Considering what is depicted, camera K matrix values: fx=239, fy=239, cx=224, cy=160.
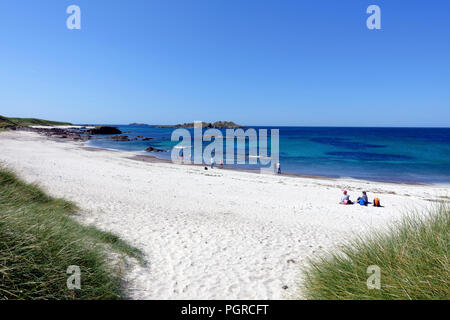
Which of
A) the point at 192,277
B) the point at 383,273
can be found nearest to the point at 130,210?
the point at 192,277

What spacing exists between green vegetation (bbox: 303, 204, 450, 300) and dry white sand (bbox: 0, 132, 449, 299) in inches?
24.1

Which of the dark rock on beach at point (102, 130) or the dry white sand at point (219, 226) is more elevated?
the dark rock on beach at point (102, 130)

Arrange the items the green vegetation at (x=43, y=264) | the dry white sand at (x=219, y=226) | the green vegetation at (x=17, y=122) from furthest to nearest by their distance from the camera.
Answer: the green vegetation at (x=17, y=122) → the dry white sand at (x=219, y=226) → the green vegetation at (x=43, y=264)

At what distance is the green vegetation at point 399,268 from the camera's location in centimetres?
266

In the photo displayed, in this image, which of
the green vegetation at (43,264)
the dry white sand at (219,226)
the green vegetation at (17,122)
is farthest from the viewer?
the green vegetation at (17,122)

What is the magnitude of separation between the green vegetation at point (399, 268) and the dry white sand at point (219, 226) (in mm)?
613

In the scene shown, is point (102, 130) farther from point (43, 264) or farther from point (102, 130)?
point (43, 264)

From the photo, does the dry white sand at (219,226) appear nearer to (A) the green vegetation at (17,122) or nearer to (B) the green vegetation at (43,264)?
(B) the green vegetation at (43,264)

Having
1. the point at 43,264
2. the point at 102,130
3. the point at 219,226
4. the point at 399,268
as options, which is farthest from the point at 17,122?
the point at 399,268

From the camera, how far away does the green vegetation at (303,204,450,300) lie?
2.66 meters

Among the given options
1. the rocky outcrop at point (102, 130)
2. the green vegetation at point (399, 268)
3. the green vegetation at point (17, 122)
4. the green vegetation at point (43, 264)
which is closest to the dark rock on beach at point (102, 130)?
the rocky outcrop at point (102, 130)

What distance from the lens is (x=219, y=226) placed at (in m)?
8.05

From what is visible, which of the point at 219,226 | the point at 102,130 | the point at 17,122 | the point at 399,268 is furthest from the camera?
the point at 17,122

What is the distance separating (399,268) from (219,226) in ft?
18.8
